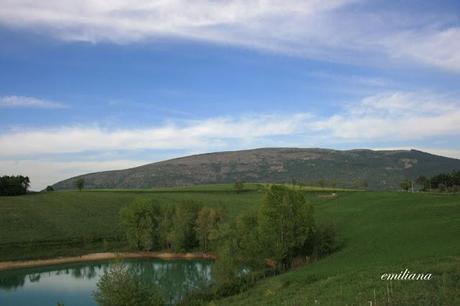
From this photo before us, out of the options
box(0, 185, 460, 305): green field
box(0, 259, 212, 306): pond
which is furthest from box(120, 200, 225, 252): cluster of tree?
box(0, 185, 460, 305): green field

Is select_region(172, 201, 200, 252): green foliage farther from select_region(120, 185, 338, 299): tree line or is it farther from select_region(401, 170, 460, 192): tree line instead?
select_region(401, 170, 460, 192): tree line

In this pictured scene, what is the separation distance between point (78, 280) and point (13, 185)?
64.9 metres

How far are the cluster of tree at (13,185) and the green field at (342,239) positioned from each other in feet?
20.5

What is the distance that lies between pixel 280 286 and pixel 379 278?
10797 millimetres

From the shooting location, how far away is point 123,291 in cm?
3278

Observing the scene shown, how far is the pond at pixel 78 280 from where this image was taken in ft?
180

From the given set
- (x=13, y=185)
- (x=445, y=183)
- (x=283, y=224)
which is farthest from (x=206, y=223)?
(x=445, y=183)

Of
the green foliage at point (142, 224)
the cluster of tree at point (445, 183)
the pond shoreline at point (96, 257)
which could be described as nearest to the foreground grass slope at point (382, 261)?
the pond shoreline at point (96, 257)

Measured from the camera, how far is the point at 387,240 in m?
55.8

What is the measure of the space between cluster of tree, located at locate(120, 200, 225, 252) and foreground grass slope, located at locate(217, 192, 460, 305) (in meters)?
21.8

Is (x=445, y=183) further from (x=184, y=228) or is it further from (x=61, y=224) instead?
(x=61, y=224)

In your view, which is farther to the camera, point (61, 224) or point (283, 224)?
point (61, 224)

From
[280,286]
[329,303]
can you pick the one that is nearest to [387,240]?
[280,286]

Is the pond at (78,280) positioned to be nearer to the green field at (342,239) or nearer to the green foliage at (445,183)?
the green field at (342,239)
